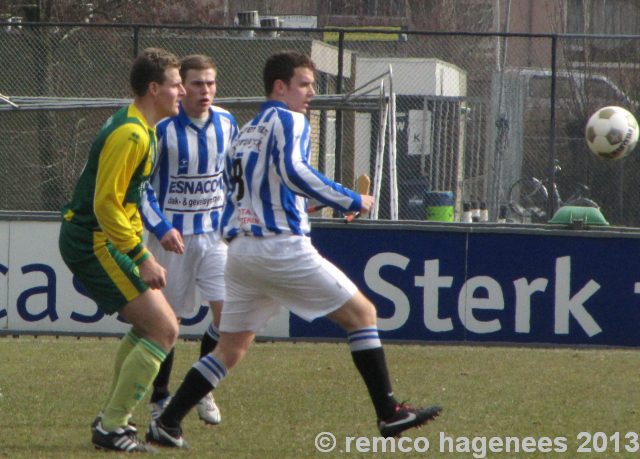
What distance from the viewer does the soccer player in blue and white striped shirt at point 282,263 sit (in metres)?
6.16

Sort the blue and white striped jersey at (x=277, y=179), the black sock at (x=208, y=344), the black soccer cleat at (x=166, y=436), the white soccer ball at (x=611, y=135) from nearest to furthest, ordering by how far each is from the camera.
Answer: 1. the blue and white striped jersey at (x=277, y=179)
2. the black soccer cleat at (x=166, y=436)
3. the black sock at (x=208, y=344)
4. the white soccer ball at (x=611, y=135)

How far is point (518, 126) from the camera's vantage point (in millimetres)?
17672

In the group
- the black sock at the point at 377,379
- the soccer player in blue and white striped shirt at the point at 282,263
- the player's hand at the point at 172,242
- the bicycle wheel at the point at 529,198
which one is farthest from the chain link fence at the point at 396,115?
the black sock at the point at 377,379

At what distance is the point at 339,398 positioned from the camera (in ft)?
26.5

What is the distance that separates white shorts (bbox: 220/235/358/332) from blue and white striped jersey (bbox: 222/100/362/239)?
0.23ft

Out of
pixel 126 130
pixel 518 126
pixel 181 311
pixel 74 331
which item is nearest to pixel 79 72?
pixel 518 126

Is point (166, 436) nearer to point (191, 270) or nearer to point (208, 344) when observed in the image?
point (208, 344)

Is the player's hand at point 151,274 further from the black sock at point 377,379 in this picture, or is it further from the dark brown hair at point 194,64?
the dark brown hair at point 194,64

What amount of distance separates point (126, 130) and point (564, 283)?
5.63 metres

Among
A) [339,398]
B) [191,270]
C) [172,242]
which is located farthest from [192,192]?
[339,398]

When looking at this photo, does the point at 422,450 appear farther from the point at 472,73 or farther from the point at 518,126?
the point at 472,73

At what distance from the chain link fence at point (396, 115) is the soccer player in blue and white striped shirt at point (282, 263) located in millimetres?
9079

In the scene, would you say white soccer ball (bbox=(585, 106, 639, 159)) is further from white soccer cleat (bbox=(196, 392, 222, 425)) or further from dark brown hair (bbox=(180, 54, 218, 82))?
white soccer cleat (bbox=(196, 392, 222, 425))

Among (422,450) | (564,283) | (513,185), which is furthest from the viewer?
(513,185)
